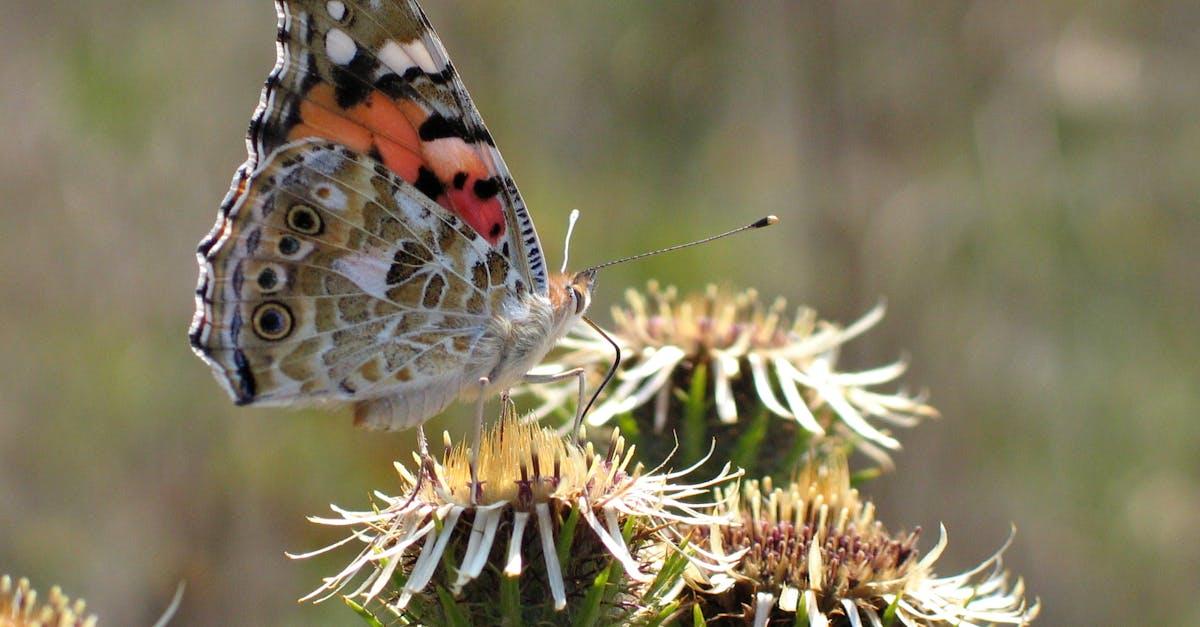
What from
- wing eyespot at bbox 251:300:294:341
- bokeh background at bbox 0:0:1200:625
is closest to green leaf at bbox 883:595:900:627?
wing eyespot at bbox 251:300:294:341

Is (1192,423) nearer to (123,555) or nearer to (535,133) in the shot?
(535,133)

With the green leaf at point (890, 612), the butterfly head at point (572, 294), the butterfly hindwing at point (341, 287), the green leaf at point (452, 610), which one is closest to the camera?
the green leaf at point (452, 610)

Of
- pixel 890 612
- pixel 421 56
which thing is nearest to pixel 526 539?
pixel 890 612

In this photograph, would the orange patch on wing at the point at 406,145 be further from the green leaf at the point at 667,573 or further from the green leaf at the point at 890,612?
the green leaf at the point at 890,612

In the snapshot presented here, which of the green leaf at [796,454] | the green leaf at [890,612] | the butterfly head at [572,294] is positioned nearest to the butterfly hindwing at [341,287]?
the butterfly head at [572,294]

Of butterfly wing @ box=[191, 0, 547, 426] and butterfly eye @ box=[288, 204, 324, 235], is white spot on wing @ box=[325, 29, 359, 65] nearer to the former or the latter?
butterfly wing @ box=[191, 0, 547, 426]

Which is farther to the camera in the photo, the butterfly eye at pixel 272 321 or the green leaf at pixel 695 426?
the green leaf at pixel 695 426

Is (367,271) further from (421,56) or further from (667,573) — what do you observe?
(667,573)

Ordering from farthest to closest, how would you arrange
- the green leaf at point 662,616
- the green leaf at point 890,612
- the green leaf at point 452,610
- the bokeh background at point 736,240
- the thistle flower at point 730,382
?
the bokeh background at point 736,240
the thistle flower at point 730,382
the green leaf at point 890,612
the green leaf at point 662,616
the green leaf at point 452,610
